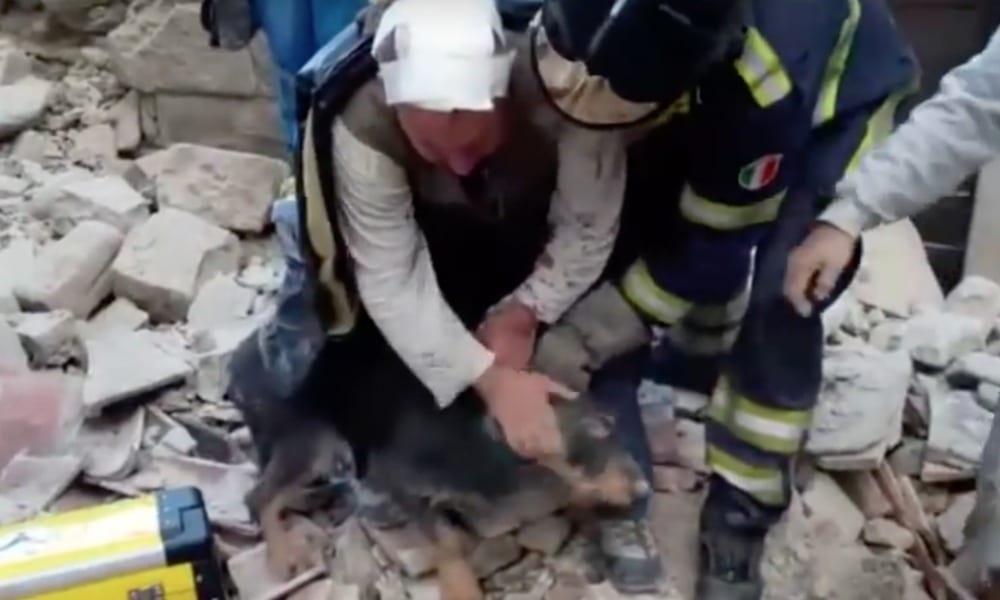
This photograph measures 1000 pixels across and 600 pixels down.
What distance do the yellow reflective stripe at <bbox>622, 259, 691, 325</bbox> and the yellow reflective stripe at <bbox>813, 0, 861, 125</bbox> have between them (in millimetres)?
264

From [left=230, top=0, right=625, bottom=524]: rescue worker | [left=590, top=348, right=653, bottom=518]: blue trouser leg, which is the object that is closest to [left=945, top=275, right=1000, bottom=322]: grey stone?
[left=590, top=348, right=653, bottom=518]: blue trouser leg

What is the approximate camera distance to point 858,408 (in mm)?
2223

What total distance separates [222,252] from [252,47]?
1.51 ft

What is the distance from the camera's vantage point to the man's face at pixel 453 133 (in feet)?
5.37

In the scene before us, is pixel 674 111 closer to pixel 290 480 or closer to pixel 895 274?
pixel 290 480

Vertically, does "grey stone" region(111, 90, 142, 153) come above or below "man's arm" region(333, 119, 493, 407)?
below

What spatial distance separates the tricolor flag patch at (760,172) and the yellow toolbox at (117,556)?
0.74 metres

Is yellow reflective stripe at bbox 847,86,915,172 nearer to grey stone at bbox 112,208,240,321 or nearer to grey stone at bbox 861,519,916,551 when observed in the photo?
grey stone at bbox 861,519,916,551

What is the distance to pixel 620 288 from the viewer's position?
188 centimetres

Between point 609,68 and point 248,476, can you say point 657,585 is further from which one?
point 609,68

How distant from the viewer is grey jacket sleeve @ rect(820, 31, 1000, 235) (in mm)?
1730

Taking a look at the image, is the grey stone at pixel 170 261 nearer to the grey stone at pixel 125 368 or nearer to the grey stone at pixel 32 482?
the grey stone at pixel 125 368

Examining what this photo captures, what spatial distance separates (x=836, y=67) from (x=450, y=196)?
464mm

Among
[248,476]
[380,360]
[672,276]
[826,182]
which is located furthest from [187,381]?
[826,182]
